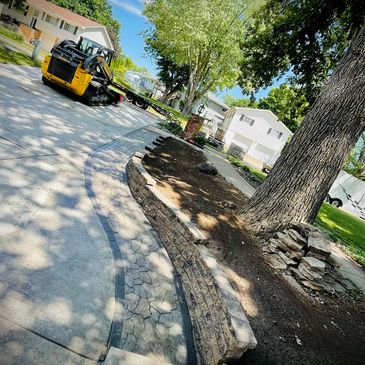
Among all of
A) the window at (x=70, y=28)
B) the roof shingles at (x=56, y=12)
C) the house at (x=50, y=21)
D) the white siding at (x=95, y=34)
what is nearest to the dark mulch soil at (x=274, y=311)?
the house at (x=50, y=21)

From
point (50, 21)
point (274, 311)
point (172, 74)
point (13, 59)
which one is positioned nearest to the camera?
point (274, 311)

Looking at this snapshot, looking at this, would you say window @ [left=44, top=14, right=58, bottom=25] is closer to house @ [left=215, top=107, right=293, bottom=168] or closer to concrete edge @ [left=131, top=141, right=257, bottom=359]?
house @ [left=215, top=107, right=293, bottom=168]

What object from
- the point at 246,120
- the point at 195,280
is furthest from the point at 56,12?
the point at 195,280

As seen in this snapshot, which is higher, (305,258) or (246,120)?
(246,120)

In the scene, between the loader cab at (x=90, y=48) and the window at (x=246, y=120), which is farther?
the window at (x=246, y=120)

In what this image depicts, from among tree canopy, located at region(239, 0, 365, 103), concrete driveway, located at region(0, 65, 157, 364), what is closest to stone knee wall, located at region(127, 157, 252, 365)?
concrete driveway, located at region(0, 65, 157, 364)

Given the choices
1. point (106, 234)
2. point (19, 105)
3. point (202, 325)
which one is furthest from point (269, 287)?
point (19, 105)

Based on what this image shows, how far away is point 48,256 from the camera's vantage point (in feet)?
10.9

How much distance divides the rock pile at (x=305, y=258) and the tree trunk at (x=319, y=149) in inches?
15.0

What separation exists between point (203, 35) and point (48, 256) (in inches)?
1157

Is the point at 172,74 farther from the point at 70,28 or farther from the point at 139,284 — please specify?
the point at 139,284

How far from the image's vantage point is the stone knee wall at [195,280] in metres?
2.86

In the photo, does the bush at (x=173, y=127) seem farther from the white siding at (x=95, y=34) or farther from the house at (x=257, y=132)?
the white siding at (x=95, y=34)

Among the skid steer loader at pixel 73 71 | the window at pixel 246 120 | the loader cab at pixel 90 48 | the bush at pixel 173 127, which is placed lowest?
the bush at pixel 173 127
